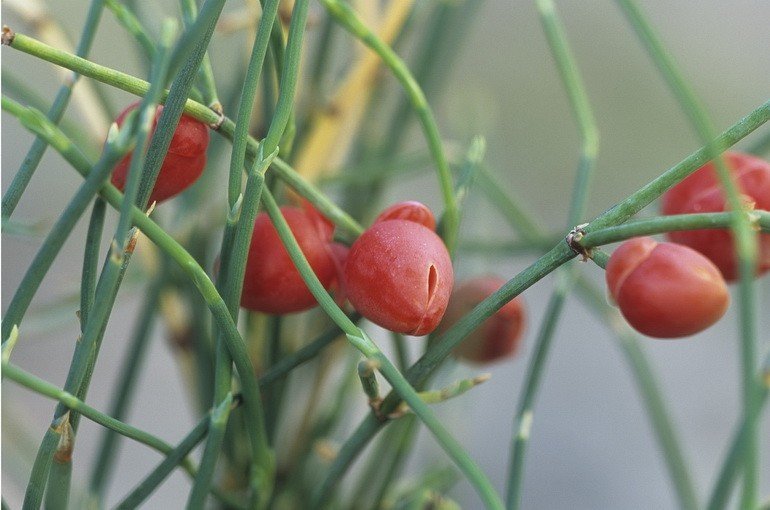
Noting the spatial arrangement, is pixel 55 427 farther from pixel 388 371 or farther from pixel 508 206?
pixel 508 206

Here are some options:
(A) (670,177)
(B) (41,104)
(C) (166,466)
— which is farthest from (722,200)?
(B) (41,104)

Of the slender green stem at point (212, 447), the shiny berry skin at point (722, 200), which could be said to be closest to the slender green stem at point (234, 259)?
the slender green stem at point (212, 447)

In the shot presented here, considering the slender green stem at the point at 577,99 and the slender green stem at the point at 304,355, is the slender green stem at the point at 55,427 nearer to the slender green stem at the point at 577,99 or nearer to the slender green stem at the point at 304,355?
the slender green stem at the point at 304,355

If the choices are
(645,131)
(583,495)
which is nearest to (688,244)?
(583,495)

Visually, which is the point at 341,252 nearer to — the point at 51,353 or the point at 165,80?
the point at 165,80

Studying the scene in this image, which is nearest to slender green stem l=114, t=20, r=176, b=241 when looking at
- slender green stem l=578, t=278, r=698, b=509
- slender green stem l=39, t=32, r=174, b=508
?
slender green stem l=39, t=32, r=174, b=508
